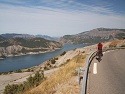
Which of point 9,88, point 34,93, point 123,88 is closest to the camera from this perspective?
point 123,88

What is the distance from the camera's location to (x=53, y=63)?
51281 mm

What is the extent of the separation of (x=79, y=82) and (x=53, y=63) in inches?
1683

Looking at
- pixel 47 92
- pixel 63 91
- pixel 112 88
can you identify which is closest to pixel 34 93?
pixel 47 92

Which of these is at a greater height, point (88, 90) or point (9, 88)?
point (88, 90)

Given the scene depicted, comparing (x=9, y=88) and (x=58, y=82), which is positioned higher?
(x=58, y=82)

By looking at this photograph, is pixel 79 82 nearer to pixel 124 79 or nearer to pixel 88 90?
pixel 88 90

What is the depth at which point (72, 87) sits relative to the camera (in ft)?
27.3

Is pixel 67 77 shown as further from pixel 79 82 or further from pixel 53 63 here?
pixel 53 63

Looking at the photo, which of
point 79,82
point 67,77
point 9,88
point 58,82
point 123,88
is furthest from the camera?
point 9,88

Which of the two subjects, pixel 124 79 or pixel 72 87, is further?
pixel 124 79

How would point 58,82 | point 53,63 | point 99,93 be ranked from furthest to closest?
point 53,63
point 58,82
point 99,93

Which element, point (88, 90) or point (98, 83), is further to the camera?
point (98, 83)

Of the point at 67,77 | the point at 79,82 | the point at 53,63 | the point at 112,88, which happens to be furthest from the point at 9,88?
the point at 53,63

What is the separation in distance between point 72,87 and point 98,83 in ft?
4.43
